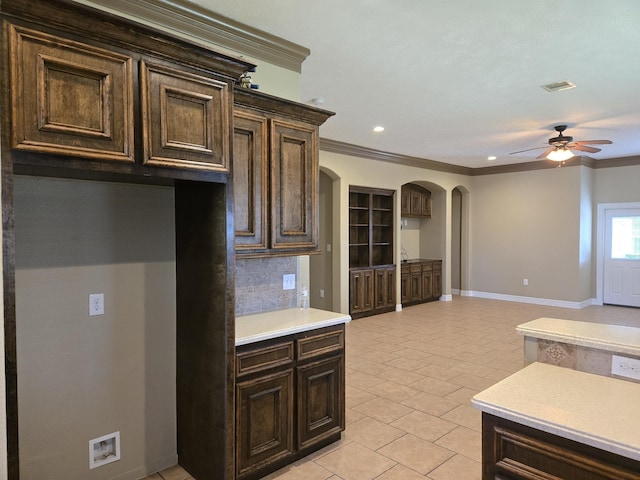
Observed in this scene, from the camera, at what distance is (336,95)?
14.0 feet

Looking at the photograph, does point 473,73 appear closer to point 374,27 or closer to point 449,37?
point 449,37

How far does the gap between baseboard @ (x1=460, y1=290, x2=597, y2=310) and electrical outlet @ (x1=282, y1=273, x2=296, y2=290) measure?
6.87 metres

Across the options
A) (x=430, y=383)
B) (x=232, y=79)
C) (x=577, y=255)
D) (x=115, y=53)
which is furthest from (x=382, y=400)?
(x=577, y=255)

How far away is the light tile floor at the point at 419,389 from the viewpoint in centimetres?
264

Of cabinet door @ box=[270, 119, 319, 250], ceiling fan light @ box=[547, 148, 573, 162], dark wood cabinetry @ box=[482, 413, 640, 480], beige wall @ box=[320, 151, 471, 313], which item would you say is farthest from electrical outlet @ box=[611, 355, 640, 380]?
beige wall @ box=[320, 151, 471, 313]

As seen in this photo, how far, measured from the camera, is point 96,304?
7.48 ft

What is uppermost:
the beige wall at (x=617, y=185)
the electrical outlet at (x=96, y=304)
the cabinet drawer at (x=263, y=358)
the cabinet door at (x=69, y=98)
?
the beige wall at (x=617, y=185)

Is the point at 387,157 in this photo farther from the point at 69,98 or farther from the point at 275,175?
the point at 69,98

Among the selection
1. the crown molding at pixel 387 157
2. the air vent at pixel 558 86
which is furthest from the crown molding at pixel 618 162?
the air vent at pixel 558 86

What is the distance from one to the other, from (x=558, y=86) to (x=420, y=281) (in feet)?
16.4

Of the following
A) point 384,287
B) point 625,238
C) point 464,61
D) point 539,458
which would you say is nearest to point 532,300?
point 625,238

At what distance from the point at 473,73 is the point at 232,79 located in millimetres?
2446

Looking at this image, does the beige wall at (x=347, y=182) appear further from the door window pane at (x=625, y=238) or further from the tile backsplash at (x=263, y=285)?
the tile backsplash at (x=263, y=285)

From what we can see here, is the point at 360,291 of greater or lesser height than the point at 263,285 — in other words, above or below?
below
